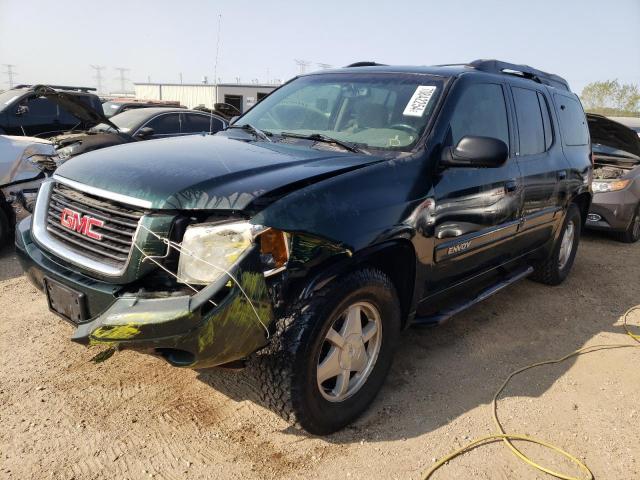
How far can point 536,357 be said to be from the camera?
3777mm

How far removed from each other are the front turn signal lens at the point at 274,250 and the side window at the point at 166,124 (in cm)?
736

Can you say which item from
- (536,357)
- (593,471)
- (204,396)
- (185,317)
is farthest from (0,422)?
(536,357)

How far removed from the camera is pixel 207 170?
246 cm

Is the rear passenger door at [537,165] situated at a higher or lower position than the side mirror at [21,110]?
higher

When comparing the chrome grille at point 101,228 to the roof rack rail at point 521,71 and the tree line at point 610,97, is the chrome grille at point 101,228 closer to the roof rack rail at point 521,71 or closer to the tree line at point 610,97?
the roof rack rail at point 521,71

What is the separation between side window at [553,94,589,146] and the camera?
4844 millimetres

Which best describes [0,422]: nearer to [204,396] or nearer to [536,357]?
[204,396]

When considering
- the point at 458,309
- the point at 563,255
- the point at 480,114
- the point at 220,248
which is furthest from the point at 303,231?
the point at 563,255

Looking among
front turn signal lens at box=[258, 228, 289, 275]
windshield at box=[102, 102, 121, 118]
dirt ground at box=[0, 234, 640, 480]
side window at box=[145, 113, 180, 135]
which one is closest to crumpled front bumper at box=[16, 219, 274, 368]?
front turn signal lens at box=[258, 228, 289, 275]

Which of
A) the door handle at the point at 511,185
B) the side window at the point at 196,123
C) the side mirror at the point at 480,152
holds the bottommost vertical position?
the side window at the point at 196,123

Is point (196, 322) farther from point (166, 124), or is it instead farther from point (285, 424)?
point (166, 124)

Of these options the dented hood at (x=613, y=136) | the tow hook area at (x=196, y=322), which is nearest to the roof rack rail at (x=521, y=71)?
the tow hook area at (x=196, y=322)

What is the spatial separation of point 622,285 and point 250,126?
14.8 feet

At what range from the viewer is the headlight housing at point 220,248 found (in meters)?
2.18
